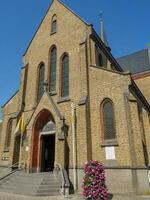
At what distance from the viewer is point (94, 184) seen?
30.0ft

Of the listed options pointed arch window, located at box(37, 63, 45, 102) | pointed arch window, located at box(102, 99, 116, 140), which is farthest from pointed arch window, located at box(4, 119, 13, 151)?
pointed arch window, located at box(102, 99, 116, 140)

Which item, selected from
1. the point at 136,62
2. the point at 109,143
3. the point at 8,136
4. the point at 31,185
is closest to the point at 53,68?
the point at 8,136

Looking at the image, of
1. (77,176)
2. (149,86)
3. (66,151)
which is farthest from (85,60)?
(149,86)

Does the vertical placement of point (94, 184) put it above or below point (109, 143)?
below

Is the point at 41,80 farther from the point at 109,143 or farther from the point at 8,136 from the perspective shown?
the point at 109,143

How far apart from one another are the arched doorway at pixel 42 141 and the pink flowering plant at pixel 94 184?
7.02 meters

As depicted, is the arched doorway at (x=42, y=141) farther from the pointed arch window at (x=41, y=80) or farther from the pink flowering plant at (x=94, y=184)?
the pink flowering plant at (x=94, y=184)

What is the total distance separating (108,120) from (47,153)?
6556 mm

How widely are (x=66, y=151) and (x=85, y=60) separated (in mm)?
7155

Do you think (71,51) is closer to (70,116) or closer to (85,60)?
(85,60)

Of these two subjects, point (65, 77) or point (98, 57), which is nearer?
point (65, 77)

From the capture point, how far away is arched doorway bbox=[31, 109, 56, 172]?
639 inches

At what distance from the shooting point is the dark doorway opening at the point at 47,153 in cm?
1684

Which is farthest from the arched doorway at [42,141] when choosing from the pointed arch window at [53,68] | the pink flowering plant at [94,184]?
the pink flowering plant at [94,184]
